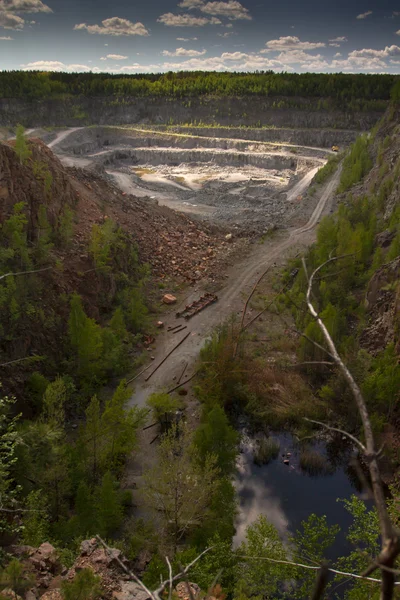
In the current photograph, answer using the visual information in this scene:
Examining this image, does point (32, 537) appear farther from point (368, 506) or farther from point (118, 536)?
point (368, 506)

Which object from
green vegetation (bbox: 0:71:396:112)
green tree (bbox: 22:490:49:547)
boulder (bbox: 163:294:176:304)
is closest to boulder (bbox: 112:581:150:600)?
green tree (bbox: 22:490:49:547)

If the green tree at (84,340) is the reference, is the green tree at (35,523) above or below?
below

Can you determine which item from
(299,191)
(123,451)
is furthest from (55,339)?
(299,191)

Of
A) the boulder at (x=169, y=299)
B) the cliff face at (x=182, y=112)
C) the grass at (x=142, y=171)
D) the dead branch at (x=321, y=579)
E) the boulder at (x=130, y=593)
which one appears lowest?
the boulder at (x=130, y=593)

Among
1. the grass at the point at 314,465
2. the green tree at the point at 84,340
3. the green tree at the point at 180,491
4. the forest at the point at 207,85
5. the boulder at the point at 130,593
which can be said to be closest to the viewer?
the boulder at the point at 130,593

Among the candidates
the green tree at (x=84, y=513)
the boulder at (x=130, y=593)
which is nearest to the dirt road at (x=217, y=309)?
the green tree at (x=84, y=513)

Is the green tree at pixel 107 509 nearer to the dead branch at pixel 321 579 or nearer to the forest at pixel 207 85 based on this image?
the dead branch at pixel 321 579
